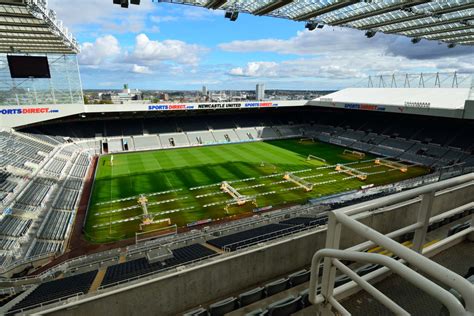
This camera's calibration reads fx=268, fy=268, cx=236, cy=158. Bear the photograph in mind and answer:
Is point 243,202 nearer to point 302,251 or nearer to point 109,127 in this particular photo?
point 302,251

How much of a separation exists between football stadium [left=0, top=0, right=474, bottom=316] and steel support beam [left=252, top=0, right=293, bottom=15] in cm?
14

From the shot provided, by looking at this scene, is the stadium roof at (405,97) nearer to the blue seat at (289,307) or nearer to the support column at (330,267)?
the blue seat at (289,307)

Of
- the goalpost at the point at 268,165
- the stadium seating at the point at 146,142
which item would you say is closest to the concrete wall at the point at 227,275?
the goalpost at the point at 268,165

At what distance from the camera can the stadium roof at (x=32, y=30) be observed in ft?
47.8

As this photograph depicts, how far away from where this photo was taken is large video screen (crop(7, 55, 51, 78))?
90.2 feet

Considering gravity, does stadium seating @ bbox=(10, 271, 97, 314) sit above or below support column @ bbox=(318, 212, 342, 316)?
below

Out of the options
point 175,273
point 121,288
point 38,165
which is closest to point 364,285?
point 175,273

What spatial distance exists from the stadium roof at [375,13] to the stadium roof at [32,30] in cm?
778

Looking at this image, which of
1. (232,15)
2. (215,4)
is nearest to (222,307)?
(215,4)

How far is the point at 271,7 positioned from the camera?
15719 millimetres

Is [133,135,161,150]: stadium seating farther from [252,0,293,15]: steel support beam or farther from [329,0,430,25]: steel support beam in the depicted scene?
[329,0,430,25]: steel support beam

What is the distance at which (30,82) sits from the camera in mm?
29750

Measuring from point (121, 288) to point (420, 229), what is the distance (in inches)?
241

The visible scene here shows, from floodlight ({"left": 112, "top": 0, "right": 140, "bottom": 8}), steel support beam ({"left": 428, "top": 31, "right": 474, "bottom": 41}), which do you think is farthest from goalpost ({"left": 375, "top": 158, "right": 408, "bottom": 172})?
floodlight ({"left": 112, "top": 0, "right": 140, "bottom": 8})
